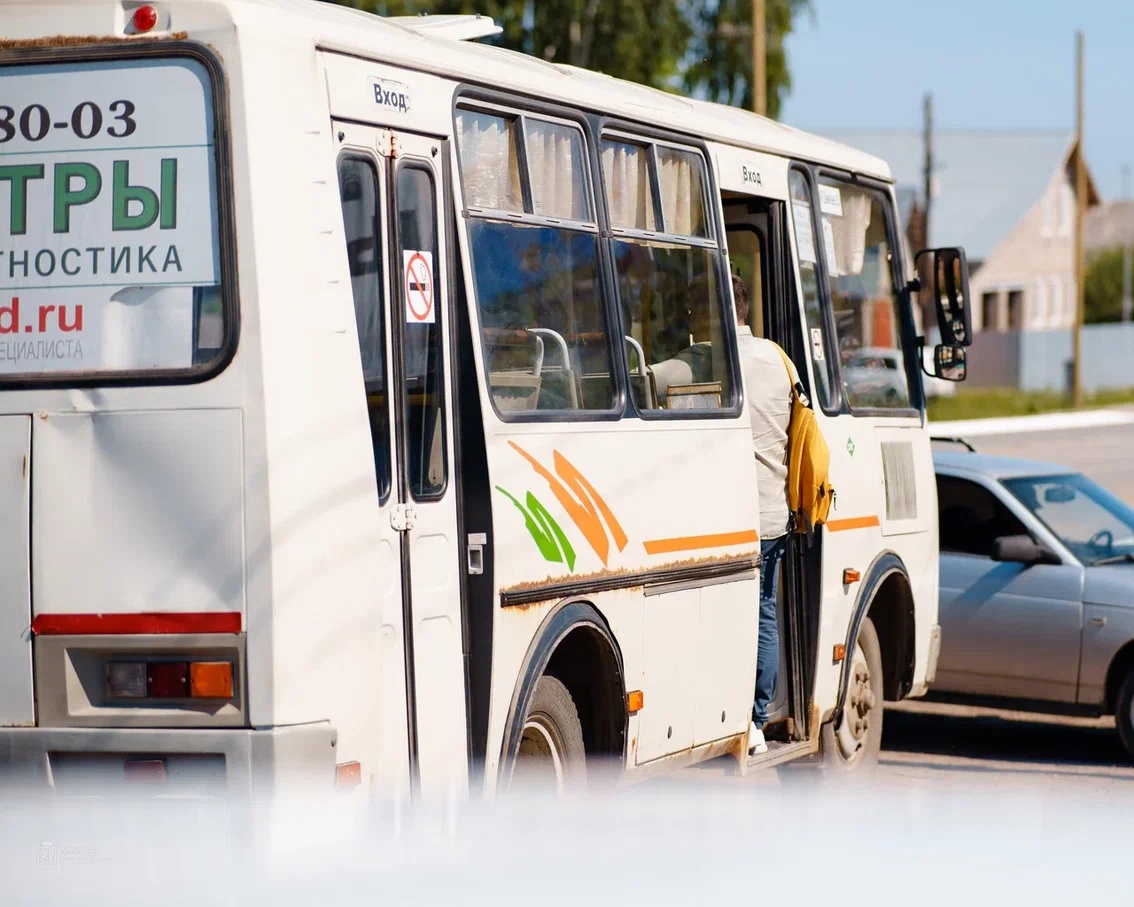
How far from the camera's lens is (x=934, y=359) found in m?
10.1

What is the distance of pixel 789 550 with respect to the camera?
859 centimetres

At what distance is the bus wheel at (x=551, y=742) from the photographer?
6227 mm

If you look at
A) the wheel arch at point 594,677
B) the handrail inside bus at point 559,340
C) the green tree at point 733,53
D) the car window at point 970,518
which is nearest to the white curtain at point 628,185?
the handrail inside bus at point 559,340

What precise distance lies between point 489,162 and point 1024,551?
5212mm

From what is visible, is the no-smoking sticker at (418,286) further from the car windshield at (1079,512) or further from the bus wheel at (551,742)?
the car windshield at (1079,512)

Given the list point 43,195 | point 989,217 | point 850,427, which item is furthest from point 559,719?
point 989,217

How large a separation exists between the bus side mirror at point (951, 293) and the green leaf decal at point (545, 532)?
3.98m

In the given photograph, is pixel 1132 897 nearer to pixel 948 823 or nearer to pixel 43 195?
pixel 948 823

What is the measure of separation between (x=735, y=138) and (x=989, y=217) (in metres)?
66.1

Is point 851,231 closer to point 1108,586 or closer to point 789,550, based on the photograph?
point 789,550

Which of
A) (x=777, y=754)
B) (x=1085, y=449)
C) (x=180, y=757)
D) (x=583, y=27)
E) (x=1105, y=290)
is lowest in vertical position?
(x=777, y=754)

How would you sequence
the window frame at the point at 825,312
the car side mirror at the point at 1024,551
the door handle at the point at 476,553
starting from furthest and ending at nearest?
the car side mirror at the point at 1024,551 < the window frame at the point at 825,312 < the door handle at the point at 476,553

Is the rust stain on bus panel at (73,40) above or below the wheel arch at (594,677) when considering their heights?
above

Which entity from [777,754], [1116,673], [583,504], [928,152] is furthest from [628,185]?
[928,152]
